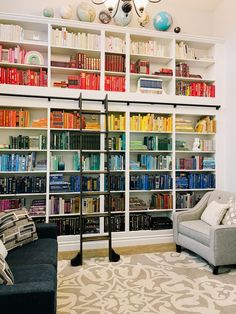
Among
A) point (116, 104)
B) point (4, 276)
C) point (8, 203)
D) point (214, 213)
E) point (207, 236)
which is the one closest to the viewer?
point (4, 276)

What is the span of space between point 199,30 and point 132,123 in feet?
7.20

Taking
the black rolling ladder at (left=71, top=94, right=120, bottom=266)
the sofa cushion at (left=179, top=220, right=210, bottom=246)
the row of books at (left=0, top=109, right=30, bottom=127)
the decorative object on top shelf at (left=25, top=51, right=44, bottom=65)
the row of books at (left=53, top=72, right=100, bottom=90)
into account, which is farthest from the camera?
the row of books at (left=53, top=72, right=100, bottom=90)

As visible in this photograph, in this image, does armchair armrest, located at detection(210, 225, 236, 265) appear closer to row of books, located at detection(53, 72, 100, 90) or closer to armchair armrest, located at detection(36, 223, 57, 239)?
armchair armrest, located at detection(36, 223, 57, 239)

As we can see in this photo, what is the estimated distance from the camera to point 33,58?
12.6 feet

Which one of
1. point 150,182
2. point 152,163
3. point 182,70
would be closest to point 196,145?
point 152,163

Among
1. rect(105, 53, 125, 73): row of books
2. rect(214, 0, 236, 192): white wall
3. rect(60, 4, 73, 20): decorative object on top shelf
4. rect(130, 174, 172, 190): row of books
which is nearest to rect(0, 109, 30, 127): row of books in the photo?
rect(105, 53, 125, 73): row of books

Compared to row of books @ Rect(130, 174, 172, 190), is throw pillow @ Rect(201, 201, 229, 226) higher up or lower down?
lower down

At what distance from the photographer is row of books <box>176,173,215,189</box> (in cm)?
431

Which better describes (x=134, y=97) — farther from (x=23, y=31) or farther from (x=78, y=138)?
(x=23, y=31)

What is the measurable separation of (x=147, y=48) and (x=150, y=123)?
47.4 inches

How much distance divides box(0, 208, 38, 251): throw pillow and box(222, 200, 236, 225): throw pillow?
89.9 inches

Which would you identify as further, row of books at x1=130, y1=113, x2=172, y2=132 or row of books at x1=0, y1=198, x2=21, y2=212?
row of books at x1=130, y1=113, x2=172, y2=132

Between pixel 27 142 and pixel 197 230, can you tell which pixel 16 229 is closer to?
pixel 27 142

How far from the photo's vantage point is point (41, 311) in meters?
1.48
